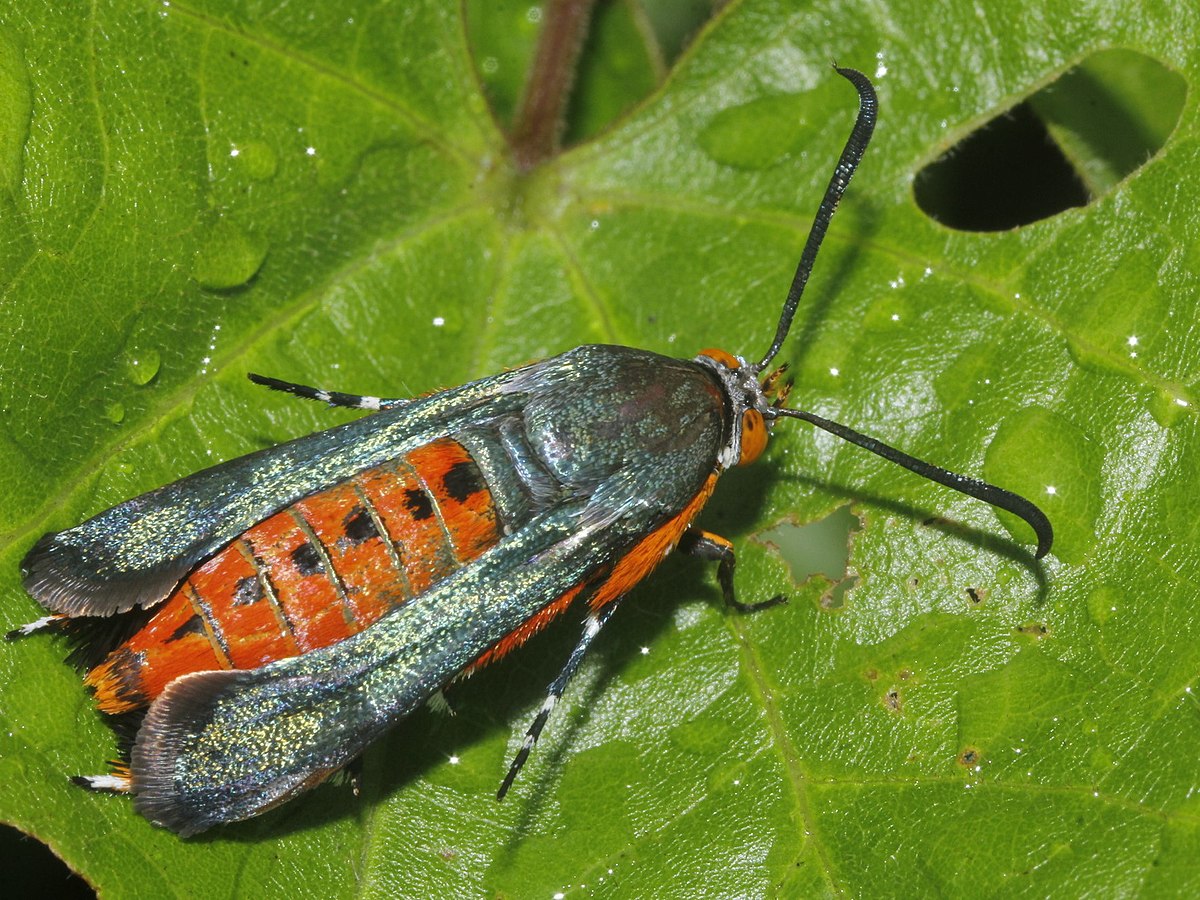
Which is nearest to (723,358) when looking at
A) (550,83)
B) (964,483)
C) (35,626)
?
(964,483)

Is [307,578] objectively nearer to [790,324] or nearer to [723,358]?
[723,358]

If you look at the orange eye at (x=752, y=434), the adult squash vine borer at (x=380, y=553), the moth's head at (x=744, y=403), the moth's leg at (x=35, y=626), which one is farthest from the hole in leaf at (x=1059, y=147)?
the moth's leg at (x=35, y=626)

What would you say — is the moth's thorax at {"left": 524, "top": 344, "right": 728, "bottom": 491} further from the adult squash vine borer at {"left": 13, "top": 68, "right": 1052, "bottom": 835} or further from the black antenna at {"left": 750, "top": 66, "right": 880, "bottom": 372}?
the black antenna at {"left": 750, "top": 66, "right": 880, "bottom": 372}

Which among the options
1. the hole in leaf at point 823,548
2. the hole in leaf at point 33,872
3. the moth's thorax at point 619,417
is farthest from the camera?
the hole in leaf at point 33,872

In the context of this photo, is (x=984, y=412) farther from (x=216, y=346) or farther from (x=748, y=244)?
(x=216, y=346)

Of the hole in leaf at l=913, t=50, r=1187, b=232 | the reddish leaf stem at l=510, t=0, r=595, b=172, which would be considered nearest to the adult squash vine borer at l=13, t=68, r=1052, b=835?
the hole in leaf at l=913, t=50, r=1187, b=232

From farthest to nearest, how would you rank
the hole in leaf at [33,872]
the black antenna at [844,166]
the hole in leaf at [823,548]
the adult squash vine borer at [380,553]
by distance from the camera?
the hole in leaf at [33,872] → the hole in leaf at [823,548] → the black antenna at [844,166] → the adult squash vine borer at [380,553]

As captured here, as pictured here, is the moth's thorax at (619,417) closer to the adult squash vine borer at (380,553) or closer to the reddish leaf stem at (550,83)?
the adult squash vine borer at (380,553)

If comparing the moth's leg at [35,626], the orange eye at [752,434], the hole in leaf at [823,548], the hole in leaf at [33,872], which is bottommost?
the hole in leaf at [33,872]
